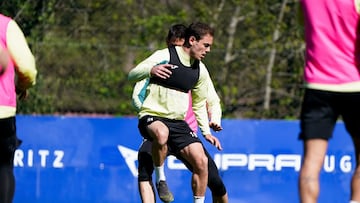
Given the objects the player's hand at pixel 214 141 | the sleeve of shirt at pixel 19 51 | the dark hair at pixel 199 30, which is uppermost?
the sleeve of shirt at pixel 19 51

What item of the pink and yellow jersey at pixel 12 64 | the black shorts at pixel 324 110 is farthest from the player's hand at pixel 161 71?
the black shorts at pixel 324 110

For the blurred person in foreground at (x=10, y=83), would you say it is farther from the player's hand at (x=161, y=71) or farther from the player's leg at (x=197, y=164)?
the player's leg at (x=197, y=164)

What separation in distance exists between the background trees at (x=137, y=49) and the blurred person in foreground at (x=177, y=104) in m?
8.09

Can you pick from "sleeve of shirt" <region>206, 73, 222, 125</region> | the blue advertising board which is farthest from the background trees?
"sleeve of shirt" <region>206, 73, 222, 125</region>

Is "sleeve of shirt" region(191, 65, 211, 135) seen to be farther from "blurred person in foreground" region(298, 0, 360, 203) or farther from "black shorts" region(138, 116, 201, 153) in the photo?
"blurred person in foreground" region(298, 0, 360, 203)

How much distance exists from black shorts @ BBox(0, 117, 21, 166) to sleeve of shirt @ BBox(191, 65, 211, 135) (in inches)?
134

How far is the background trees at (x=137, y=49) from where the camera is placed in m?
18.9

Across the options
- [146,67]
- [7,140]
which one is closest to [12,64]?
[7,140]

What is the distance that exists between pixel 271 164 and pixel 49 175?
283 centimetres

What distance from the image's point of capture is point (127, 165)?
13984mm

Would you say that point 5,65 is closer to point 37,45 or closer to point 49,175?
point 49,175

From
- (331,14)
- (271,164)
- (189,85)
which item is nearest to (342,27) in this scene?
(331,14)

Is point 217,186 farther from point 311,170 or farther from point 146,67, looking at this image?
point 311,170

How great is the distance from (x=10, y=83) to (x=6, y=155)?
47 centimetres
